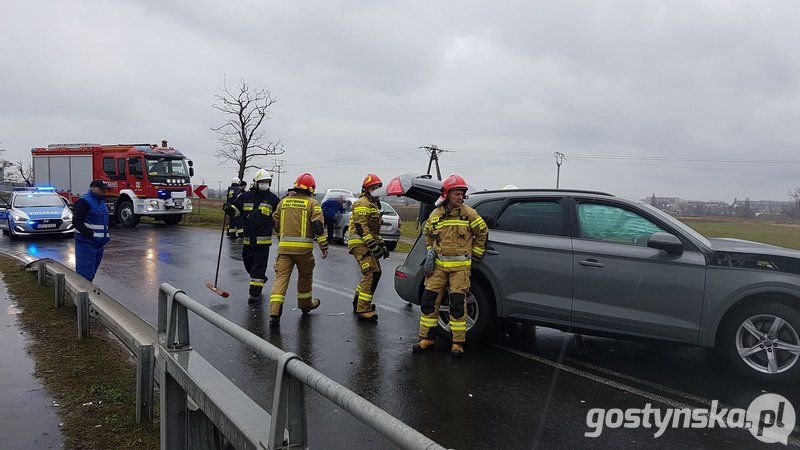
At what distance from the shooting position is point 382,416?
157 cm

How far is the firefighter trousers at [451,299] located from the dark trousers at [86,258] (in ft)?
14.6

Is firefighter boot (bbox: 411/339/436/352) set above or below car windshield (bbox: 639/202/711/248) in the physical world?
below

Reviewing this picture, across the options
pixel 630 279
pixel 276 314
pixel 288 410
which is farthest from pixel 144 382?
pixel 630 279

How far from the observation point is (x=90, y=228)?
669cm

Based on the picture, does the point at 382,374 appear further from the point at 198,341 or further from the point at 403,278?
the point at 198,341

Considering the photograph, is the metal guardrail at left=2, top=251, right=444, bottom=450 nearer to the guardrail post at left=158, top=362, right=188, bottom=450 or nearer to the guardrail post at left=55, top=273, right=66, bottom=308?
the guardrail post at left=158, top=362, right=188, bottom=450

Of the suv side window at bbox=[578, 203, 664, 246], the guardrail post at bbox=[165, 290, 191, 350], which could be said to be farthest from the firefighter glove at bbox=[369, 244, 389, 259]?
the guardrail post at bbox=[165, 290, 191, 350]

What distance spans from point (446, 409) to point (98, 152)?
21.6 meters

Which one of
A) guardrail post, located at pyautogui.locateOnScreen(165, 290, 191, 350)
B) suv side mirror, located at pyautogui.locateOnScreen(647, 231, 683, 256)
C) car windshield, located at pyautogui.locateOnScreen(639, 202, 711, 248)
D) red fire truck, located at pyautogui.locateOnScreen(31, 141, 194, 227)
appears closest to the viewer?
guardrail post, located at pyautogui.locateOnScreen(165, 290, 191, 350)

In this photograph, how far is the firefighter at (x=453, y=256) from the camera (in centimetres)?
525

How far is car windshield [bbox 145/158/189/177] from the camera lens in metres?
20.1

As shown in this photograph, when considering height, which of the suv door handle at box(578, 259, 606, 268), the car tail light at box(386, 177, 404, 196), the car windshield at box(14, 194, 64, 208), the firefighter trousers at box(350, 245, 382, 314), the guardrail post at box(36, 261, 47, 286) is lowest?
the guardrail post at box(36, 261, 47, 286)

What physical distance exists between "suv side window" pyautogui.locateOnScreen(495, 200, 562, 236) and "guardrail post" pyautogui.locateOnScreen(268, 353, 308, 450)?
12.4ft

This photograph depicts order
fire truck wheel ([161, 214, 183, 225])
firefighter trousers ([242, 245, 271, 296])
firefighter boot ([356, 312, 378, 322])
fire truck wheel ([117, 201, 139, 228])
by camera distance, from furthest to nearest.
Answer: fire truck wheel ([161, 214, 183, 225]) < fire truck wheel ([117, 201, 139, 228]) < firefighter trousers ([242, 245, 271, 296]) < firefighter boot ([356, 312, 378, 322])
